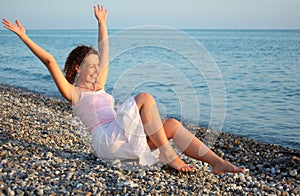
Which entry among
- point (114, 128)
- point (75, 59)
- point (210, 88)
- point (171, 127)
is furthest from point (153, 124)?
point (210, 88)

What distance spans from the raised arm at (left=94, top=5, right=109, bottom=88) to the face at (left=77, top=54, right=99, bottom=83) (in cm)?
16

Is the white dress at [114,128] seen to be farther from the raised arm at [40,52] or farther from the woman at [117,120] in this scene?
the raised arm at [40,52]

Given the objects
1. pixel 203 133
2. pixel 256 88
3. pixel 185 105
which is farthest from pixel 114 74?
pixel 203 133

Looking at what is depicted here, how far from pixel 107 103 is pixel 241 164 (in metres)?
2.88

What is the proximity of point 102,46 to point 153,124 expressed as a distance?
4.83 feet

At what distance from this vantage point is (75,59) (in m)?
4.95

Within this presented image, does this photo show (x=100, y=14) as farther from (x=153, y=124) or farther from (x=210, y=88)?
(x=210, y=88)

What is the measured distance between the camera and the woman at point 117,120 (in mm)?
4375

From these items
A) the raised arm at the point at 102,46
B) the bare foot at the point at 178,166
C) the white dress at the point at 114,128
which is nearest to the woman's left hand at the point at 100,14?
the raised arm at the point at 102,46

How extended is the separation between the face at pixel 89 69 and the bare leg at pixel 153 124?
75 cm

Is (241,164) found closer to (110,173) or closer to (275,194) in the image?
(275,194)

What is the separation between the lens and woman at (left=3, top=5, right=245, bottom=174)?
14.4 ft

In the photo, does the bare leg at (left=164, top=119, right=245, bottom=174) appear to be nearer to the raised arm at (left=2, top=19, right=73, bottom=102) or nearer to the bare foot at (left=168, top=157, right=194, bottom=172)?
the bare foot at (left=168, top=157, right=194, bottom=172)

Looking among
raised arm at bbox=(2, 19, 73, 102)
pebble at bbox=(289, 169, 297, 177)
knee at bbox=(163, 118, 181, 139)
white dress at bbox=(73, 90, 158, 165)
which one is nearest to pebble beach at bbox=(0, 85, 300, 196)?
pebble at bbox=(289, 169, 297, 177)
